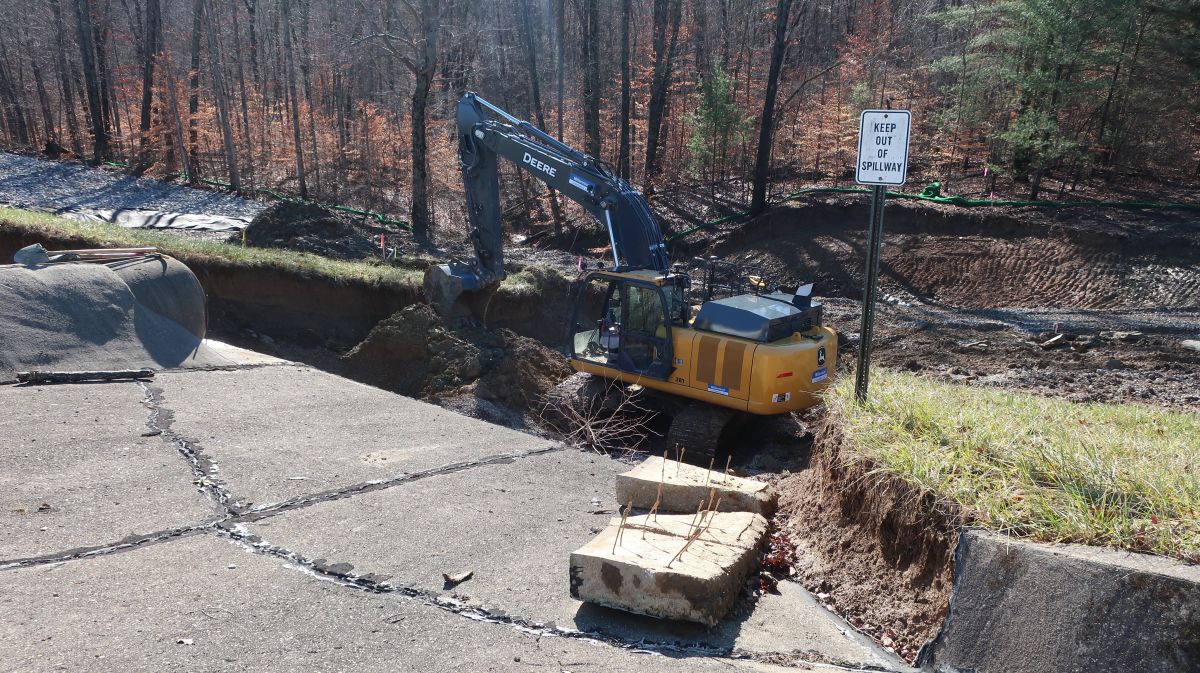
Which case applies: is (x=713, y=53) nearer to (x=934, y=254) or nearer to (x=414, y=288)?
(x=934, y=254)

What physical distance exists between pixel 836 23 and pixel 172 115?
2740 cm

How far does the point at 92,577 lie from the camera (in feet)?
15.0

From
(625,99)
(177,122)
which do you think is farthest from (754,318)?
(177,122)

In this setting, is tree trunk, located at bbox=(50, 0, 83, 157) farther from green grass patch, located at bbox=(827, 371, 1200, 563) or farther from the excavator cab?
green grass patch, located at bbox=(827, 371, 1200, 563)

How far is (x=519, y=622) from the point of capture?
438 cm

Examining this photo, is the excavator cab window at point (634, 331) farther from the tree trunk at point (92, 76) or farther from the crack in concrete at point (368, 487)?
the tree trunk at point (92, 76)

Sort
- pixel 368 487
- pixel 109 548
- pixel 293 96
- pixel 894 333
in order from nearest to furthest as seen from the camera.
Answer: pixel 109 548 → pixel 368 487 → pixel 894 333 → pixel 293 96

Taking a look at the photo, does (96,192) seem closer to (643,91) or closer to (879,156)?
(643,91)

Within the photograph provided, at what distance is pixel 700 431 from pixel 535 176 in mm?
5769

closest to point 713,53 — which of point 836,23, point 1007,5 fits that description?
point 836,23

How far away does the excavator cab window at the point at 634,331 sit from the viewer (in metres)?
10.2

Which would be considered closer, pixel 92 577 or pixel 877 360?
pixel 92 577

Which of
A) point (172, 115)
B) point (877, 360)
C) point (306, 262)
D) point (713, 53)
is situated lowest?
point (877, 360)

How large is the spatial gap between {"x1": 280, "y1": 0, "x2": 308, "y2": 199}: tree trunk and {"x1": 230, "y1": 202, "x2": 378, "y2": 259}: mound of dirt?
7462 millimetres
